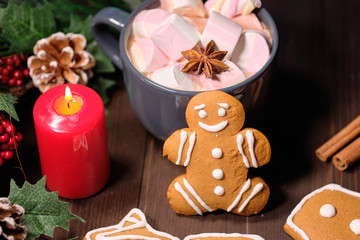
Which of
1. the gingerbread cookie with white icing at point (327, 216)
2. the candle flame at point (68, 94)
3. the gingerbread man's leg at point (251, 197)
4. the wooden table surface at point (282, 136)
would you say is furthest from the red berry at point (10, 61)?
the gingerbread cookie with white icing at point (327, 216)

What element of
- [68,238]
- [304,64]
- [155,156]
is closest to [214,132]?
[155,156]

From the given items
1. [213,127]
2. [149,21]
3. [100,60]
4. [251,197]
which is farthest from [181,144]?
[100,60]

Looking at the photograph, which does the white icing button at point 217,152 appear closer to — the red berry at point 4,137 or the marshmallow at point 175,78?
the marshmallow at point 175,78

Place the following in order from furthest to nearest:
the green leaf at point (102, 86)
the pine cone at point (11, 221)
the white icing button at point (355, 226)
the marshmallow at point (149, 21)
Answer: the green leaf at point (102, 86) → the marshmallow at point (149, 21) → the white icing button at point (355, 226) → the pine cone at point (11, 221)

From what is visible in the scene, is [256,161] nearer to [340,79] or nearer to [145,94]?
[145,94]

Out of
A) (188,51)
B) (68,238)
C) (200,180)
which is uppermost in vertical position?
(188,51)

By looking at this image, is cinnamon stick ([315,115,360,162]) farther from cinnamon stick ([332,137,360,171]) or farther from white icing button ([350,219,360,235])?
white icing button ([350,219,360,235])
